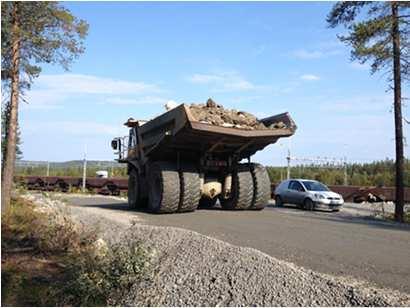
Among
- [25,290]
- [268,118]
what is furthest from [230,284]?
[268,118]

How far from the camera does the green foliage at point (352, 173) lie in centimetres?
3294

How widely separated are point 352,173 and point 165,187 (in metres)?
23.9

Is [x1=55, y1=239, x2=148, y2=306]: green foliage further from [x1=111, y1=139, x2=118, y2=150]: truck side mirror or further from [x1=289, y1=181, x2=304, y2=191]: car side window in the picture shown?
[x1=289, y1=181, x2=304, y2=191]: car side window

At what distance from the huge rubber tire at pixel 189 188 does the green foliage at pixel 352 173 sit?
2039 centimetres

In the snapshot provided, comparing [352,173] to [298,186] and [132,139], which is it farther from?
[132,139]

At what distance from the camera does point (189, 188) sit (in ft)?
47.0

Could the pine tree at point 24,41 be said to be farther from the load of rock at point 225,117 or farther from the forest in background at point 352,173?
the forest in background at point 352,173

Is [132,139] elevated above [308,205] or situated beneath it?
elevated above

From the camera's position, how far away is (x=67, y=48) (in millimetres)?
13812

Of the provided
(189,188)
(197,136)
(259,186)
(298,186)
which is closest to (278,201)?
(298,186)

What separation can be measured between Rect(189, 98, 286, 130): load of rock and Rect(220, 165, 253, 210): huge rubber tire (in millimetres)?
1764

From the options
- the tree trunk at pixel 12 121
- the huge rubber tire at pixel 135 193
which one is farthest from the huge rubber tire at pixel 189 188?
the tree trunk at pixel 12 121

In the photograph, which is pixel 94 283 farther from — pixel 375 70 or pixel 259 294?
pixel 375 70

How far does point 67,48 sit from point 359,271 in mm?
9964
